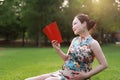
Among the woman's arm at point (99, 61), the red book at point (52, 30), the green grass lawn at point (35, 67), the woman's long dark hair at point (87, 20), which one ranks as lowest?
the green grass lawn at point (35, 67)

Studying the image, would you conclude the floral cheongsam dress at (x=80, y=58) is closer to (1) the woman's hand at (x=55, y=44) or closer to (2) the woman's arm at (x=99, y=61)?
(2) the woman's arm at (x=99, y=61)

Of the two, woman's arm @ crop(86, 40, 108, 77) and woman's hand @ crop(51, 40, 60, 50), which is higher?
woman's hand @ crop(51, 40, 60, 50)

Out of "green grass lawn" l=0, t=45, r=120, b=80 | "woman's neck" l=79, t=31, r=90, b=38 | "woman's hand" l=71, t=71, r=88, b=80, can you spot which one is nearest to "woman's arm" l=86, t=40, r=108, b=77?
"woman's hand" l=71, t=71, r=88, b=80

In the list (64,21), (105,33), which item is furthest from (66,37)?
(105,33)

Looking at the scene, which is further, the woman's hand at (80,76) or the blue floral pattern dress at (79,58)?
the blue floral pattern dress at (79,58)

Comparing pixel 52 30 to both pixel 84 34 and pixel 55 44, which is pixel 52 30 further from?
pixel 84 34

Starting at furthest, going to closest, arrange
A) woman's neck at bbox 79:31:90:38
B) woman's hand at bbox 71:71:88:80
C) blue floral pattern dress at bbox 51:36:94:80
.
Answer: woman's neck at bbox 79:31:90:38, blue floral pattern dress at bbox 51:36:94:80, woman's hand at bbox 71:71:88:80

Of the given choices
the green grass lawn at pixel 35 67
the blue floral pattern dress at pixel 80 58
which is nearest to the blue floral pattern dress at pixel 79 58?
the blue floral pattern dress at pixel 80 58

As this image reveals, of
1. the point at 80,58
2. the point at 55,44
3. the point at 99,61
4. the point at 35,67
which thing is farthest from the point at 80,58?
the point at 35,67

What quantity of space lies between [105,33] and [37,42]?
17.2 metres

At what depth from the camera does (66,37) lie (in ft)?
191

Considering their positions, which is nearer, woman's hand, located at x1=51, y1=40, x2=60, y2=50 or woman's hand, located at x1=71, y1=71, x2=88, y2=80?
woman's hand, located at x1=71, y1=71, x2=88, y2=80

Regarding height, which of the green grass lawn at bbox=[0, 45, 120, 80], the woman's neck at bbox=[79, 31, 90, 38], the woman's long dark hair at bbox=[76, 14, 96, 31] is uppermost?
the woman's long dark hair at bbox=[76, 14, 96, 31]

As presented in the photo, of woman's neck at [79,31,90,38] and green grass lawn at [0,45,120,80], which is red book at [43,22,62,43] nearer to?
woman's neck at [79,31,90,38]
